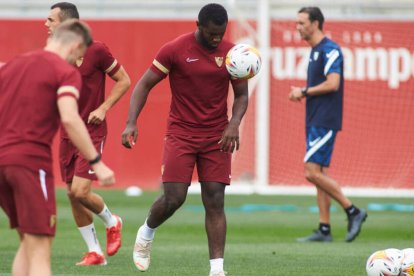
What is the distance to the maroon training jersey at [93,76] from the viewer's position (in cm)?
1113

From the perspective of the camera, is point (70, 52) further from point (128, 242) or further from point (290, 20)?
point (290, 20)

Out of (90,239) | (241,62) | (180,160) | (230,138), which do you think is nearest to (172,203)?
(180,160)

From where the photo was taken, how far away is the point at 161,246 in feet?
43.1

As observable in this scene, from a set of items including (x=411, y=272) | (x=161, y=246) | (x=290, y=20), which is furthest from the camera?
(x=290, y=20)

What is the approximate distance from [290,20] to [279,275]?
14144mm

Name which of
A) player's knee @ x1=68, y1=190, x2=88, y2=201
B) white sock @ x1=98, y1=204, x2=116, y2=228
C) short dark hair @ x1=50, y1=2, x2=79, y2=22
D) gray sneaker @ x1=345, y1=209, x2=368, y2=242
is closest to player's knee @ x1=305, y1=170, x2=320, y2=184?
gray sneaker @ x1=345, y1=209, x2=368, y2=242

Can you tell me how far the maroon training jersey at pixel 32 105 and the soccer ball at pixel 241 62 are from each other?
2.66 meters

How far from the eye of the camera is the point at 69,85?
23.5ft

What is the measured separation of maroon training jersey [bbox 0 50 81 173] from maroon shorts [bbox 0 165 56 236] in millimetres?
55

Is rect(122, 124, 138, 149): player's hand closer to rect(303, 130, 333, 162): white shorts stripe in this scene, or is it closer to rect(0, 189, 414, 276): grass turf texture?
rect(0, 189, 414, 276): grass turf texture

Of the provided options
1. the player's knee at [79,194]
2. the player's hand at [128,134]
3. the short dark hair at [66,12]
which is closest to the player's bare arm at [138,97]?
the player's hand at [128,134]

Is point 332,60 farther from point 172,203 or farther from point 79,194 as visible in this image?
point 172,203

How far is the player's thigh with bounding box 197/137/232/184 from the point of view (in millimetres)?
9906

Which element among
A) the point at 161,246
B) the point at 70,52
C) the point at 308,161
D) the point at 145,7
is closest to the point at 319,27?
the point at 308,161
